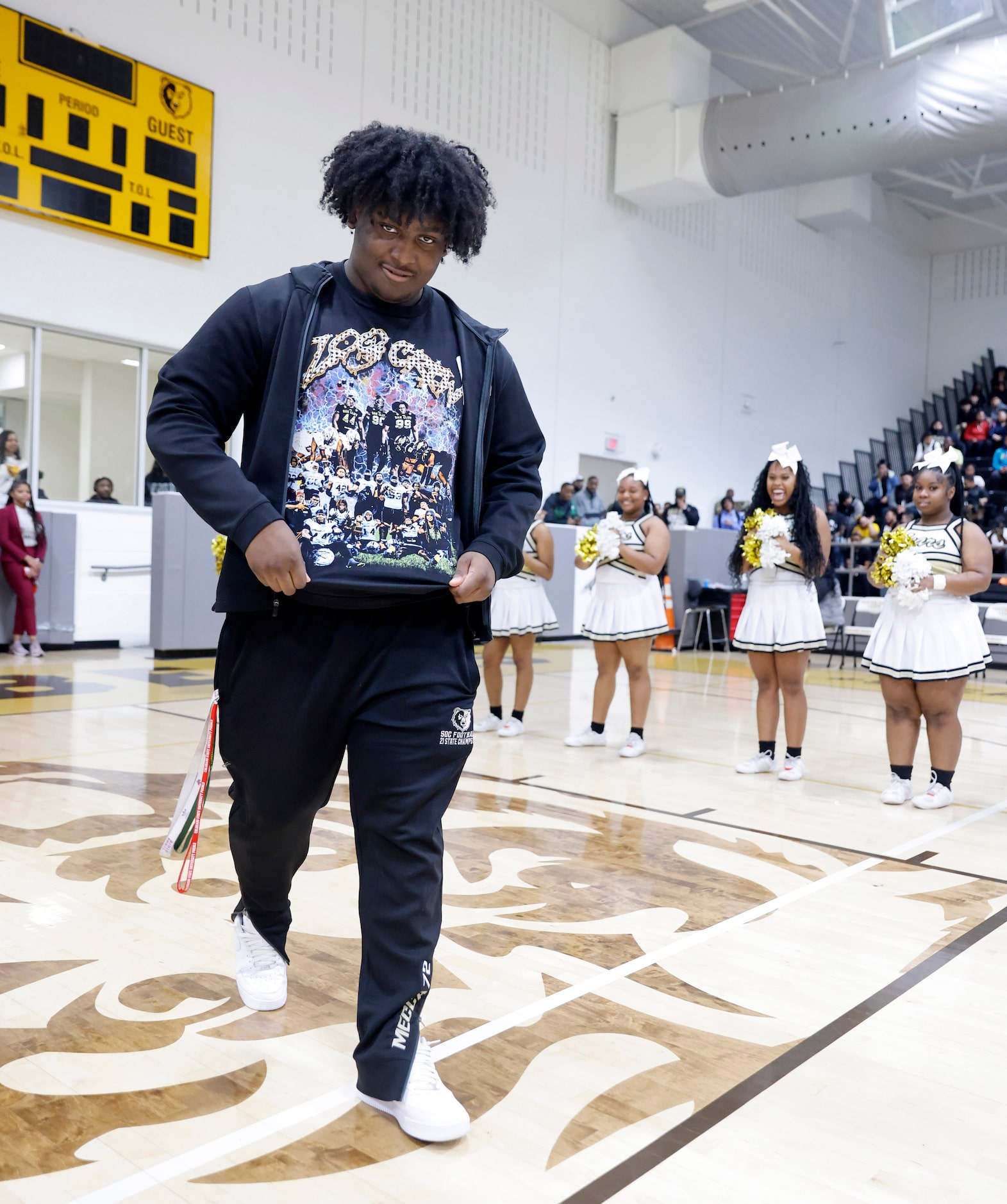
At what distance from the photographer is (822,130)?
1362 cm

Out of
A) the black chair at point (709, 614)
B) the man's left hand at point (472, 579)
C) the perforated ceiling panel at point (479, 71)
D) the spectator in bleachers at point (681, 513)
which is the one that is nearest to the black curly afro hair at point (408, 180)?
the man's left hand at point (472, 579)

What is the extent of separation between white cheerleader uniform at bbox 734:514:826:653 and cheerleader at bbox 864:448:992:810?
405 millimetres

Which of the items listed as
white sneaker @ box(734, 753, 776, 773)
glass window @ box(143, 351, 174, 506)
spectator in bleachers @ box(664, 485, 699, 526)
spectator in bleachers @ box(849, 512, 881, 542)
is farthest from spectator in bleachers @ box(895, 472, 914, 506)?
white sneaker @ box(734, 753, 776, 773)

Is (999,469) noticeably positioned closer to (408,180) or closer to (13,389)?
(13,389)

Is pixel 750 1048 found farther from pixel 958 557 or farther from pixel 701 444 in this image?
pixel 701 444

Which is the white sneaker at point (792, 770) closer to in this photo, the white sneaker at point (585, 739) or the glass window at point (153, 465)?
the white sneaker at point (585, 739)

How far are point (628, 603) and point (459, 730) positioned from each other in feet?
12.8

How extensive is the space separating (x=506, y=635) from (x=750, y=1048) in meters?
4.02

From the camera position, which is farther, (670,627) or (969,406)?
(969,406)

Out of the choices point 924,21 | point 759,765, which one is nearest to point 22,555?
point 759,765

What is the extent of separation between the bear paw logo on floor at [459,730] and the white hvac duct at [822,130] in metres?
13.5

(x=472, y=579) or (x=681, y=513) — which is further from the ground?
(x=681, y=513)

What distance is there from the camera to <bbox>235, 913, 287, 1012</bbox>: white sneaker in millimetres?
2225

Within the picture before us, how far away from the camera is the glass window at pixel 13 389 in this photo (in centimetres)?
970
